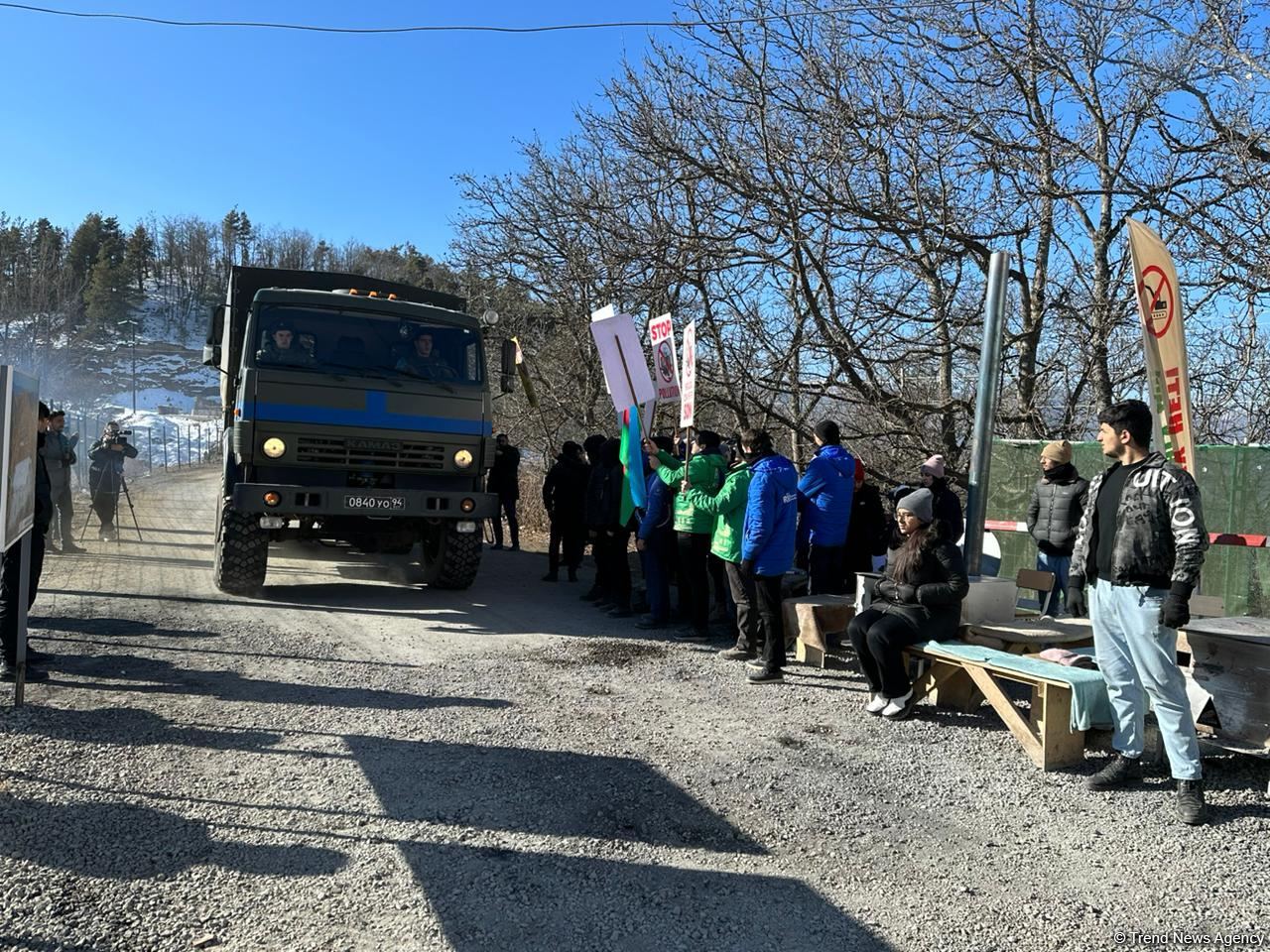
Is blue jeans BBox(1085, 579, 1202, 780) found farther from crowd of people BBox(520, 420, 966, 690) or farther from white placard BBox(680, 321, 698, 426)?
white placard BBox(680, 321, 698, 426)

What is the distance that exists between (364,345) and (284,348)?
0.74 metres

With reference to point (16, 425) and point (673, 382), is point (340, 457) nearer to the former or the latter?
point (673, 382)

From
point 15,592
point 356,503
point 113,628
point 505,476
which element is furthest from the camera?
point 505,476

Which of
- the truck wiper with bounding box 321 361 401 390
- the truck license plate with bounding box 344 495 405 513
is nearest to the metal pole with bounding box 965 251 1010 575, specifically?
the truck license plate with bounding box 344 495 405 513

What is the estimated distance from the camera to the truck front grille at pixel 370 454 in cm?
840

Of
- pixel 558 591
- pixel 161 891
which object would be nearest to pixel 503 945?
pixel 161 891

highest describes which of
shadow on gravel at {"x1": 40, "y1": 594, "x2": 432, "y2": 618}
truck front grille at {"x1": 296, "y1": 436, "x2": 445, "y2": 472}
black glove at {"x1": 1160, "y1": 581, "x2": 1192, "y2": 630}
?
truck front grille at {"x1": 296, "y1": 436, "x2": 445, "y2": 472}

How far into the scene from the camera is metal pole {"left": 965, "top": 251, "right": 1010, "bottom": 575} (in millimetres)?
6535

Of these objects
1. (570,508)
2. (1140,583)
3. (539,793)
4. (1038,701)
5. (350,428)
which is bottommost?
(539,793)

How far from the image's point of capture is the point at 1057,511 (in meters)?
7.53

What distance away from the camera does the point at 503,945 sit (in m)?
2.98

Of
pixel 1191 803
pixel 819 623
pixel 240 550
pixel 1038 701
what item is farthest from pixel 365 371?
pixel 1191 803

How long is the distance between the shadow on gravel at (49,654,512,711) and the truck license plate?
248 cm

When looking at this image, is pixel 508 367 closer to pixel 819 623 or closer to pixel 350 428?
pixel 350 428
